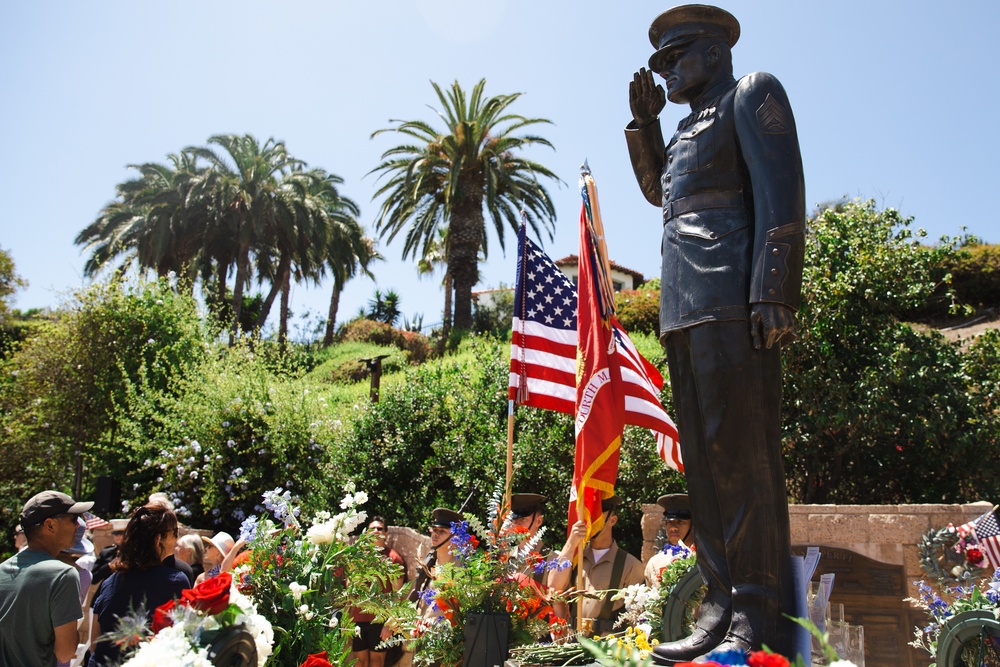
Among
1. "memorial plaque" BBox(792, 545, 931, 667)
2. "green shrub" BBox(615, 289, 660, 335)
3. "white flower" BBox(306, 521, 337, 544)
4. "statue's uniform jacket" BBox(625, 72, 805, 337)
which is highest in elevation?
"green shrub" BBox(615, 289, 660, 335)

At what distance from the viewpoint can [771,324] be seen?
329cm

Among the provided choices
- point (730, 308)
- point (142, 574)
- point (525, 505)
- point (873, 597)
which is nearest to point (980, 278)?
point (873, 597)

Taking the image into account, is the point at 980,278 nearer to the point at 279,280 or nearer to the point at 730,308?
the point at 279,280

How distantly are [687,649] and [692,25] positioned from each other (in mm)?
2693

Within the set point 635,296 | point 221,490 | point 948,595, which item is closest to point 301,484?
point 221,490

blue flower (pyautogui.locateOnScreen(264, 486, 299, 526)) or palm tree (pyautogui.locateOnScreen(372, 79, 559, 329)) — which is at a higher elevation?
palm tree (pyautogui.locateOnScreen(372, 79, 559, 329))

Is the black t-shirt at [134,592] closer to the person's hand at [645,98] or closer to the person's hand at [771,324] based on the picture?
the person's hand at [771,324]

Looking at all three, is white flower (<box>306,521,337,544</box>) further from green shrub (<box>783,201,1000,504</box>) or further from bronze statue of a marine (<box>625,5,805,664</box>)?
green shrub (<box>783,201,1000,504</box>)

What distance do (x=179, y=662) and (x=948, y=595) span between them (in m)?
4.30

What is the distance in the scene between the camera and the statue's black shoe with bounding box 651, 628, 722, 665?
10.6ft

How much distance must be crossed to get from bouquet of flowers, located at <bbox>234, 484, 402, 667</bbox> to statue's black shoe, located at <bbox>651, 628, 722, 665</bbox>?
1443mm

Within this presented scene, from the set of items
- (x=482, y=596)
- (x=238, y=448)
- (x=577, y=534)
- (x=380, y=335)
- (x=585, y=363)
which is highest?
(x=380, y=335)

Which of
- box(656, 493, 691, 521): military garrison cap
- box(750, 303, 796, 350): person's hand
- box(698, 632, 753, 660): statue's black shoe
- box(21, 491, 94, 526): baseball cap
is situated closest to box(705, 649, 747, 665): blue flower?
box(698, 632, 753, 660): statue's black shoe

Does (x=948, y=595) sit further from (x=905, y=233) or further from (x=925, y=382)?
(x=905, y=233)
